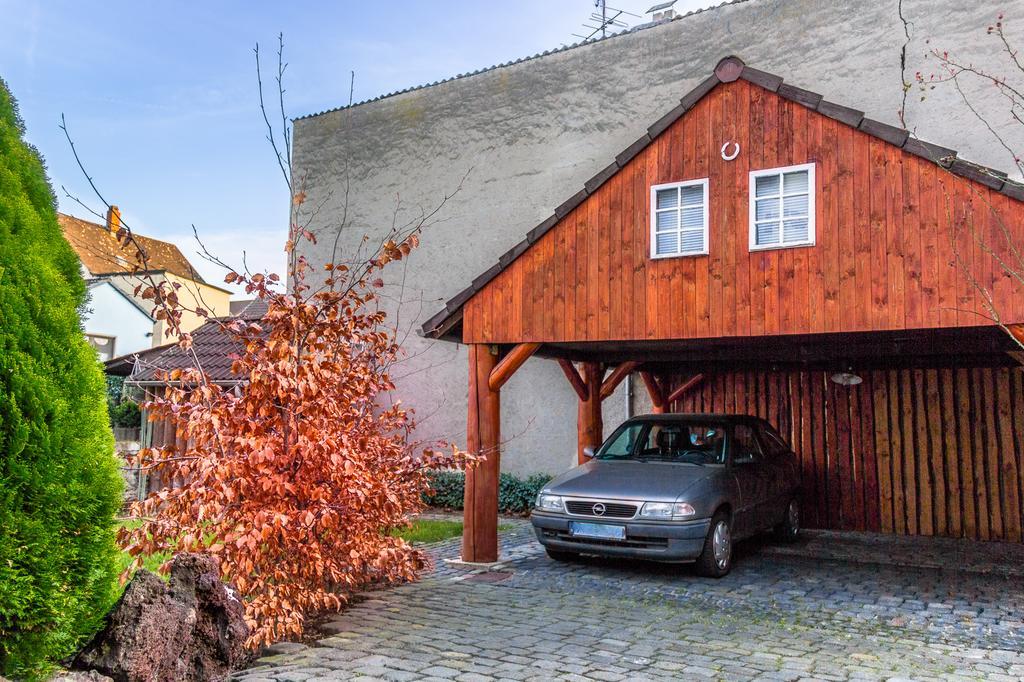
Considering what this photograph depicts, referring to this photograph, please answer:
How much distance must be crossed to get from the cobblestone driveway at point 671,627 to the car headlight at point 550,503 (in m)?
0.71

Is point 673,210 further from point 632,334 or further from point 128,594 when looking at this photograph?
point 128,594

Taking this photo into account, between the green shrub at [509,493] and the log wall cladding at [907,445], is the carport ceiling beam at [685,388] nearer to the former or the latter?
the log wall cladding at [907,445]

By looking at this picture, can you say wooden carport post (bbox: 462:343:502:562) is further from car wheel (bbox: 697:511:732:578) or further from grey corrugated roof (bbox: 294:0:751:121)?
grey corrugated roof (bbox: 294:0:751:121)

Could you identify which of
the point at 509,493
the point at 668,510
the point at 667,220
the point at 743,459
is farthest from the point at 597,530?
the point at 509,493

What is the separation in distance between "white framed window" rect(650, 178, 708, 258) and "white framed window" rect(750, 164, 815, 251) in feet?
1.85

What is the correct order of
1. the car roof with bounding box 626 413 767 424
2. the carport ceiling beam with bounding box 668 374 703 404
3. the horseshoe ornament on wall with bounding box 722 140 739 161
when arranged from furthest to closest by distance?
1. the carport ceiling beam with bounding box 668 374 703 404
2. the car roof with bounding box 626 413 767 424
3. the horseshoe ornament on wall with bounding box 722 140 739 161

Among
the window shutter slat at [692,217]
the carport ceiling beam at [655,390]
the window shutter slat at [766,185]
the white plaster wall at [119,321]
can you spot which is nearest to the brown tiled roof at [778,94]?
the window shutter slat at [766,185]

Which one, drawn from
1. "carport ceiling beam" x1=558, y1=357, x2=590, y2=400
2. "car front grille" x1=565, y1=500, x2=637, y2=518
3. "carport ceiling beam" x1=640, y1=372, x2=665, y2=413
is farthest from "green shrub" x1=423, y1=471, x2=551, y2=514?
"car front grille" x1=565, y1=500, x2=637, y2=518

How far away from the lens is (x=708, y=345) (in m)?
10.4

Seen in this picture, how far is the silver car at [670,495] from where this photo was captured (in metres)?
8.52

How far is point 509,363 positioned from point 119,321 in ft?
Result: 105

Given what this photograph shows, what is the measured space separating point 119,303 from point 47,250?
35848 mm

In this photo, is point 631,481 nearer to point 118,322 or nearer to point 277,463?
point 277,463

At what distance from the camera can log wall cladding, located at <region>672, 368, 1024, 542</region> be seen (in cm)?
1215
